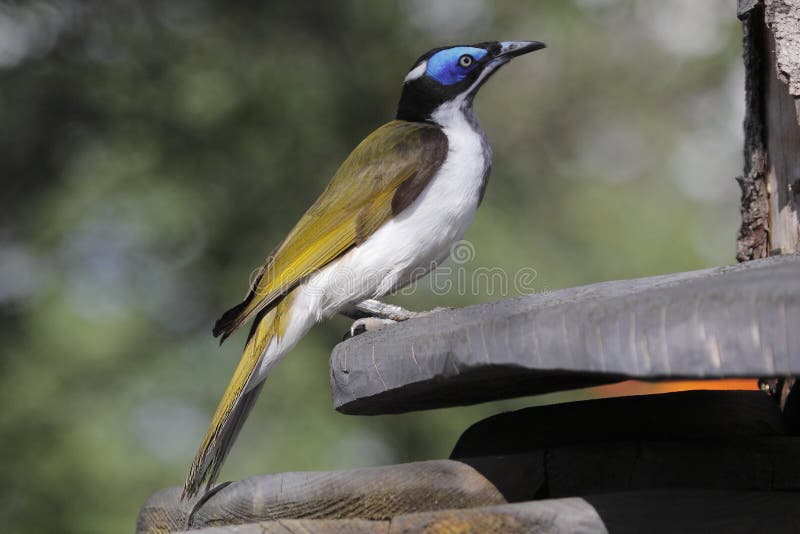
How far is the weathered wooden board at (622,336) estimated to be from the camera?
1.65 meters

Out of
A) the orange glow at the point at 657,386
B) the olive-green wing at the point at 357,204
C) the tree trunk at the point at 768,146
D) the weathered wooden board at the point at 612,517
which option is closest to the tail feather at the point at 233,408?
the olive-green wing at the point at 357,204

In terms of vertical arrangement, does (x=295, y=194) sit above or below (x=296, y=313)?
above

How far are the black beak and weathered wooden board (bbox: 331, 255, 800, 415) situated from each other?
7.87 ft

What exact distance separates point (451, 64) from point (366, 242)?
109 cm

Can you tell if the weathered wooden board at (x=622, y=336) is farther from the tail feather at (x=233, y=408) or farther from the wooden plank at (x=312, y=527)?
the tail feather at (x=233, y=408)

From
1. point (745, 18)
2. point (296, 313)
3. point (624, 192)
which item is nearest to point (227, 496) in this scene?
point (296, 313)

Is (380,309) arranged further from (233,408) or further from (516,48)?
(516,48)

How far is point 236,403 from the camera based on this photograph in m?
3.85

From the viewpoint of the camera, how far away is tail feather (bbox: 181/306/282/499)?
3.51m

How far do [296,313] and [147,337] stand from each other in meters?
2.86

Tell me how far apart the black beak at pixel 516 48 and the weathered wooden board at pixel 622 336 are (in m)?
2.40

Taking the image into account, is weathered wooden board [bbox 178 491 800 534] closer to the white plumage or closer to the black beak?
the white plumage

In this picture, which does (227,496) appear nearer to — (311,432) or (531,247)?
(311,432)

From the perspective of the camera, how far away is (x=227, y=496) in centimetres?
255
